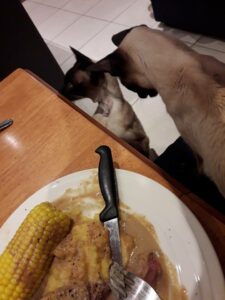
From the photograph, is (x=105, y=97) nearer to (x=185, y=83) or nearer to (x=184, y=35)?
(x=185, y=83)

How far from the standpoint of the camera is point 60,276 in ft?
1.65

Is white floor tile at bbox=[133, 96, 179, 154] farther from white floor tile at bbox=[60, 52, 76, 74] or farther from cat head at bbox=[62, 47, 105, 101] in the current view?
white floor tile at bbox=[60, 52, 76, 74]

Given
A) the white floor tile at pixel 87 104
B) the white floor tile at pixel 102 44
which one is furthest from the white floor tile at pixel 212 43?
the white floor tile at pixel 87 104

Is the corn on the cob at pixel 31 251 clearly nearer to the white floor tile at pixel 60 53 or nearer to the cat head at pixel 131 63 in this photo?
the cat head at pixel 131 63

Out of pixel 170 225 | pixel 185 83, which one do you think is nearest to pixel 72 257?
pixel 170 225

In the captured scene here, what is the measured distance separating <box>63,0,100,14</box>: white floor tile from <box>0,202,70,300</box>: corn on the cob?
2229 millimetres

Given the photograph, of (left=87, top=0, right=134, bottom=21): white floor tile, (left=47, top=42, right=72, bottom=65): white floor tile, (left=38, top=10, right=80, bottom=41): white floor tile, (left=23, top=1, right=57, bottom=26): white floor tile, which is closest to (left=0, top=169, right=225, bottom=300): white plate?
(left=47, top=42, right=72, bottom=65): white floor tile

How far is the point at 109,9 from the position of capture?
2326 millimetres

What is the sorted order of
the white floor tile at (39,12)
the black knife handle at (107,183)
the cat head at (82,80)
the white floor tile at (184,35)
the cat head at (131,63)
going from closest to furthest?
the black knife handle at (107,183), the cat head at (131,63), the cat head at (82,80), the white floor tile at (184,35), the white floor tile at (39,12)

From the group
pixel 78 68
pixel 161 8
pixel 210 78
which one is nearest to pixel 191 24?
pixel 161 8

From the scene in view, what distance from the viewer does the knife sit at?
0.49 meters

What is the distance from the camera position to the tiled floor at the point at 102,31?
1489 millimetres

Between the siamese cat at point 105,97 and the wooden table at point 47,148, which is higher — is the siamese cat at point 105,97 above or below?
below

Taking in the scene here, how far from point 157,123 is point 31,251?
1055 millimetres
